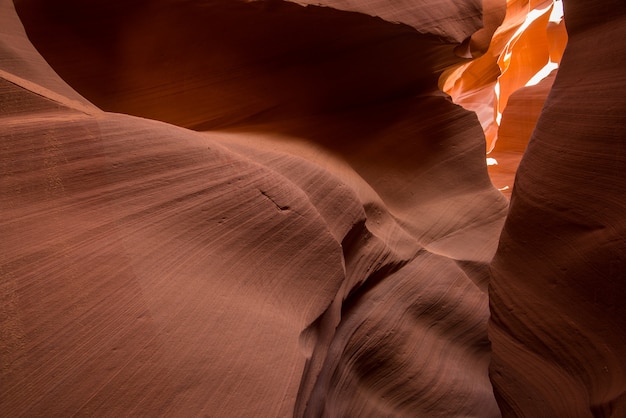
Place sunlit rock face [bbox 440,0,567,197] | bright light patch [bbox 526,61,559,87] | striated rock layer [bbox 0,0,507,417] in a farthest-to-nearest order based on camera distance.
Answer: bright light patch [bbox 526,61,559,87] → sunlit rock face [bbox 440,0,567,197] → striated rock layer [bbox 0,0,507,417]

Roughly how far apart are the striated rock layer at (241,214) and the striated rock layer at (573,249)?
1.61ft

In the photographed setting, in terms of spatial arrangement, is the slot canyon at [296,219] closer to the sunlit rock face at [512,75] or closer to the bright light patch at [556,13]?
the sunlit rock face at [512,75]

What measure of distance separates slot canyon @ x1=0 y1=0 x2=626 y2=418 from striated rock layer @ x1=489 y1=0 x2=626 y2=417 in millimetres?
11

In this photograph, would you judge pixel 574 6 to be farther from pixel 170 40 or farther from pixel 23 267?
pixel 23 267

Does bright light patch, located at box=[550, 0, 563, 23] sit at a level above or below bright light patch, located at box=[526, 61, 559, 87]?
above

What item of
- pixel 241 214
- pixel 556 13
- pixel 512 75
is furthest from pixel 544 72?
pixel 241 214

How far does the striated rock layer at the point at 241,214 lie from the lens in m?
1.18

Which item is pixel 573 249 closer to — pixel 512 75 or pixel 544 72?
pixel 544 72

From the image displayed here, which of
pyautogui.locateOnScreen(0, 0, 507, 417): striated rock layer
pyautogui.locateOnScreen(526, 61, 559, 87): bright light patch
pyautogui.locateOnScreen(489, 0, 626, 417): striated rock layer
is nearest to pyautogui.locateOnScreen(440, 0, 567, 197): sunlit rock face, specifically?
pyautogui.locateOnScreen(526, 61, 559, 87): bright light patch

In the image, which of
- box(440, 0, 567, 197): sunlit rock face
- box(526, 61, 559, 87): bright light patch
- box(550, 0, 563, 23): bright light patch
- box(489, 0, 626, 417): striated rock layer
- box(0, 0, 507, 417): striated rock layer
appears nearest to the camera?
box(0, 0, 507, 417): striated rock layer

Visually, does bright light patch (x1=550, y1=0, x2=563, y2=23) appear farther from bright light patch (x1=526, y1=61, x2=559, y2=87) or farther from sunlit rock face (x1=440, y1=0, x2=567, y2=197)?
bright light patch (x1=526, y1=61, x2=559, y2=87)

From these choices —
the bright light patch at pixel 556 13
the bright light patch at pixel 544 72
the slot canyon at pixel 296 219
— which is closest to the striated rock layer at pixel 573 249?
the slot canyon at pixel 296 219

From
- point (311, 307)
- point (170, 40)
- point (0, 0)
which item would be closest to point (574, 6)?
point (311, 307)

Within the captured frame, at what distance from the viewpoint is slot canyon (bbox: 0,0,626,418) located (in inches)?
47.7
